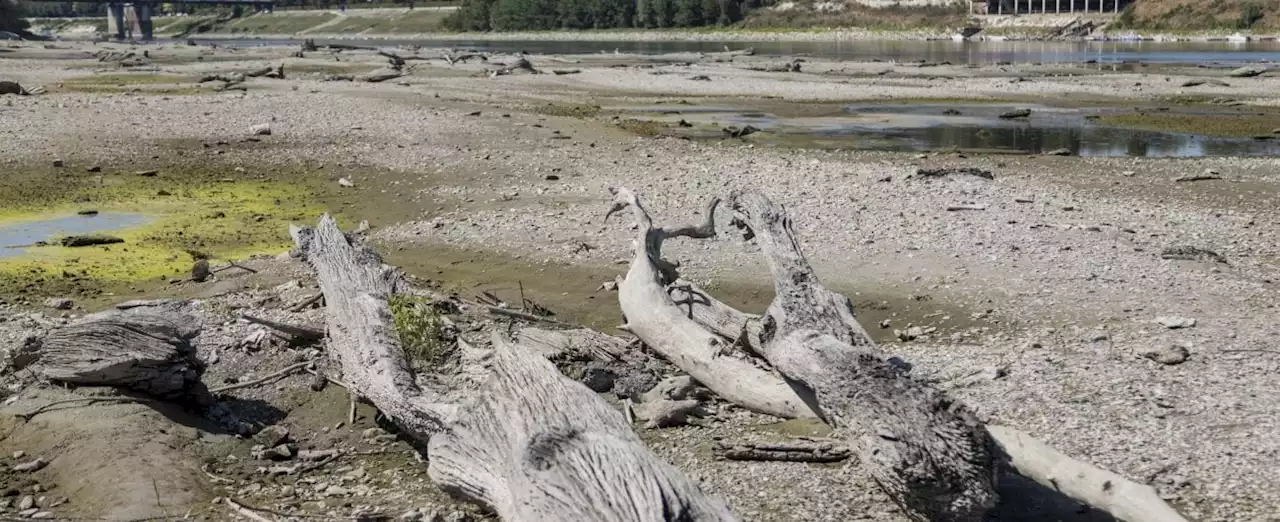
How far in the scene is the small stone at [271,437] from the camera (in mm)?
8125

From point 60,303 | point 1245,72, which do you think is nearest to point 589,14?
point 1245,72

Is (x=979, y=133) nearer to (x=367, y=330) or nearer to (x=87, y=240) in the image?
(x=87, y=240)

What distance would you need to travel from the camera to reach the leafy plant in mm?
8695

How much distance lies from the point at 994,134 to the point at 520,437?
23.4 m

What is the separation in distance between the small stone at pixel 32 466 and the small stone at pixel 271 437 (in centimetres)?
135

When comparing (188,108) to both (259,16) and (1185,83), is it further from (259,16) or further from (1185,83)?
(259,16)

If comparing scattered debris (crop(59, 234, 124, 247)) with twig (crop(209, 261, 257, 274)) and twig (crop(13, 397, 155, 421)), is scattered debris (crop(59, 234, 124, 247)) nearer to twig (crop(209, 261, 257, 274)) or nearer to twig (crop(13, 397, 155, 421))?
twig (crop(209, 261, 257, 274))

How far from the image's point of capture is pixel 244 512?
264 inches

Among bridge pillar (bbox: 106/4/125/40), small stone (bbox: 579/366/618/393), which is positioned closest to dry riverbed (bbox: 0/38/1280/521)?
small stone (bbox: 579/366/618/393)

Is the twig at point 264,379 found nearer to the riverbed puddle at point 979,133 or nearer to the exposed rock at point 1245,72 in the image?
the riverbed puddle at point 979,133

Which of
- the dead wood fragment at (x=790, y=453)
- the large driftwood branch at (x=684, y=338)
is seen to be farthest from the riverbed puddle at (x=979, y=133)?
the dead wood fragment at (x=790, y=453)

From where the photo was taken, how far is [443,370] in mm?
8695

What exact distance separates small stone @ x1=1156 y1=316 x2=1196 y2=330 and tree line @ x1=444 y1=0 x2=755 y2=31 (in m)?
120

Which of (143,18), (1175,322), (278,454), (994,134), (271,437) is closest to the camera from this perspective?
(278,454)
